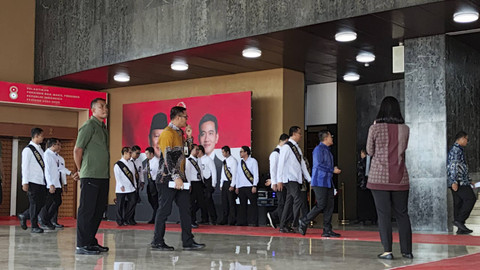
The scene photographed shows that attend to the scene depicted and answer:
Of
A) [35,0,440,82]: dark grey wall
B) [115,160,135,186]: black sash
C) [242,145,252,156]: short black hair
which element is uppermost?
[35,0,440,82]: dark grey wall

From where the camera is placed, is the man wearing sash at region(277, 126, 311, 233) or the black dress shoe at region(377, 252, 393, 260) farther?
the man wearing sash at region(277, 126, 311, 233)

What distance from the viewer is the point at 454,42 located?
10.8 metres

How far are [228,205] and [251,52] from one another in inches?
135

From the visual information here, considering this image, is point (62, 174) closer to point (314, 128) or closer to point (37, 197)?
point (37, 197)

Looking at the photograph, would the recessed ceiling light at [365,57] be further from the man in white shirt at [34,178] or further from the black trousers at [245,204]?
the man in white shirt at [34,178]

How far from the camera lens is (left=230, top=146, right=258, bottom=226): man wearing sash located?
12.6 meters

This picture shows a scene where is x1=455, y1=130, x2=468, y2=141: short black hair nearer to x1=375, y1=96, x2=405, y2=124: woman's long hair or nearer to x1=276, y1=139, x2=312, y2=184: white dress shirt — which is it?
x1=276, y1=139, x2=312, y2=184: white dress shirt

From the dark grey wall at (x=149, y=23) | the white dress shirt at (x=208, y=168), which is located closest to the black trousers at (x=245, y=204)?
the white dress shirt at (x=208, y=168)

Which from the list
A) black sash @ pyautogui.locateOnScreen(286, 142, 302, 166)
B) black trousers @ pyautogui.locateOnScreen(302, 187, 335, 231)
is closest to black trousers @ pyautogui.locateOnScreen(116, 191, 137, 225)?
black sash @ pyautogui.locateOnScreen(286, 142, 302, 166)

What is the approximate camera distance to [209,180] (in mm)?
13352

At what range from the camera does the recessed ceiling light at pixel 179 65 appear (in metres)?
12.8

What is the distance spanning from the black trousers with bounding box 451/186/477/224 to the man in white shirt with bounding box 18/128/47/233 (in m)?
6.78

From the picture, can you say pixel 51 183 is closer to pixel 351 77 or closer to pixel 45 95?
pixel 45 95

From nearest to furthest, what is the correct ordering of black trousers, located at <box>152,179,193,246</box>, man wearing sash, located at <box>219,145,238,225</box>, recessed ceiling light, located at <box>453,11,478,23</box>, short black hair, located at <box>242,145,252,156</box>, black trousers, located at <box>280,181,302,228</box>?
black trousers, located at <box>152,179,193,246</box> < recessed ceiling light, located at <box>453,11,478,23</box> < black trousers, located at <box>280,181,302,228</box> < short black hair, located at <box>242,145,252,156</box> < man wearing sash, located at <box>219,145,238,225</box>
